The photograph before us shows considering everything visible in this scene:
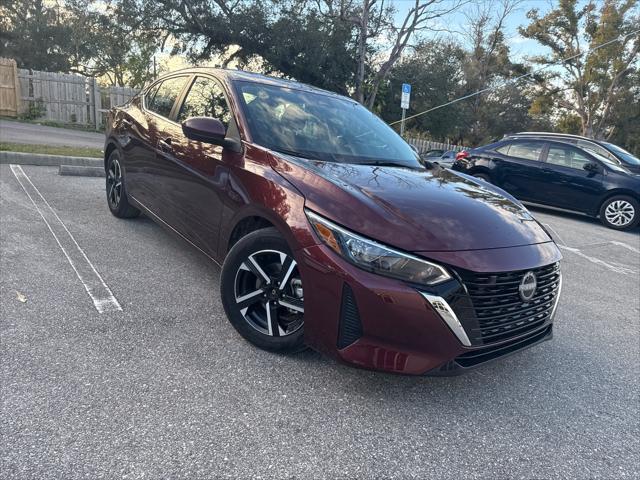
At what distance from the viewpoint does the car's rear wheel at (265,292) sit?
2.52 metres

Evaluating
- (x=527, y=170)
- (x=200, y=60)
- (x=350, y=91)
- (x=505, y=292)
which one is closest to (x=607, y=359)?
(x=505, y=292)

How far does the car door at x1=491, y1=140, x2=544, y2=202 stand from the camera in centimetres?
919

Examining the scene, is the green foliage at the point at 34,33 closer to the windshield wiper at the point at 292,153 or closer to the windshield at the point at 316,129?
the windshield at the point at 316,129

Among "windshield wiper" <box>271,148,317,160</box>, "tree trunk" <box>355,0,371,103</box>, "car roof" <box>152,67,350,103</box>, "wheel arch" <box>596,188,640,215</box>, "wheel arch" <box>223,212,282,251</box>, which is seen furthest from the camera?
"tree trunk" <box>355,0,371,103</box>

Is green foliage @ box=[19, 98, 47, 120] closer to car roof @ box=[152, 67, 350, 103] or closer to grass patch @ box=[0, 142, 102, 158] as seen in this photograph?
grass patch @ box=[0, 142, 102, 158]

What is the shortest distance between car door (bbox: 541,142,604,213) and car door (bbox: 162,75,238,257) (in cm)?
764

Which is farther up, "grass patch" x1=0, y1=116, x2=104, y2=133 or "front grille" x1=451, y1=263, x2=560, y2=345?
"front grille" x1=451, y1=263, x2=560, y2=345

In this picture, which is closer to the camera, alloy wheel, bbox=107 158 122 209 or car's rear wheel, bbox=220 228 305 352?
car's rear wheel, bbox=220 228 305 352

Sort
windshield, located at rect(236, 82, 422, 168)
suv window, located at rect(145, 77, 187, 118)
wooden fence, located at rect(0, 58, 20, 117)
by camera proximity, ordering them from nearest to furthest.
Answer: windshield, located at rect(236, 82, 422, 168) < suv window, located at rect(145, 77, 187, 118) < wooden fence, located at rect(0, 58, 20, 117)

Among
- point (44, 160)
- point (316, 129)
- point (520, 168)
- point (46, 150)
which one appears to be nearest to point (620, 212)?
point (520, 168)

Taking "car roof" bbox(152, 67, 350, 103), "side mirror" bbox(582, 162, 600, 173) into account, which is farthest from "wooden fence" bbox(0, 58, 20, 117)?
"side mirror" bbox(582, 162, 600, 173)

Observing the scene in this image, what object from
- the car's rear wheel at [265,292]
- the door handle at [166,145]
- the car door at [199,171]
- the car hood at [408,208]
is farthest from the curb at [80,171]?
the car hood at [408,208]

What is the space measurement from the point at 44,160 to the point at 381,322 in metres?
7.55

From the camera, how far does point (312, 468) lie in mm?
1915
